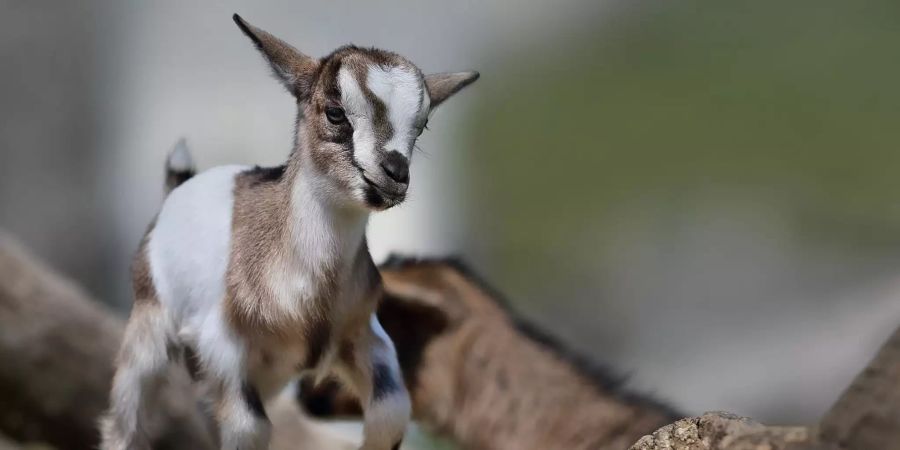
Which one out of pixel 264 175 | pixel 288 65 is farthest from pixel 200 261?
pixel 288 65

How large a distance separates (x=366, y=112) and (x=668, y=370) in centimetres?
176

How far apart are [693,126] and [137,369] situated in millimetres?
1612

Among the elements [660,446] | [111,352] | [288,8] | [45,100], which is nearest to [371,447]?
[660,446]

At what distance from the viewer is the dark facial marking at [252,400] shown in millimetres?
1104

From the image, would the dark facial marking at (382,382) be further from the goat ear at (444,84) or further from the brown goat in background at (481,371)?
the brown goat in background at (481,371)

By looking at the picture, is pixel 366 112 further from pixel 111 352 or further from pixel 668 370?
pixel 668 370

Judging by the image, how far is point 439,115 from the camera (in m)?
2.19

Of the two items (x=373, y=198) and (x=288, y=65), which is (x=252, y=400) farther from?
(x=288, y=65)

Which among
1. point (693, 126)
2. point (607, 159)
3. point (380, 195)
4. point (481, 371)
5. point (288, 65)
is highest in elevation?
point (288, 65)

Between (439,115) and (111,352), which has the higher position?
(439,115)

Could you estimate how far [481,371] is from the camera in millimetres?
1964

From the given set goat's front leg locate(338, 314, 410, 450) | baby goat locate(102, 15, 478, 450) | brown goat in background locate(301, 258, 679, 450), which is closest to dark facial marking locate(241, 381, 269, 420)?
baby goat locate(102, 15, 478, 450)

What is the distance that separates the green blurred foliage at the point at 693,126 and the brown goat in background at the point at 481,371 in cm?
48

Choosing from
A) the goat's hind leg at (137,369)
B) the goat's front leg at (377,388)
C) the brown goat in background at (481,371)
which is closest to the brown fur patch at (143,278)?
the goat's hind leg at (137,369)
